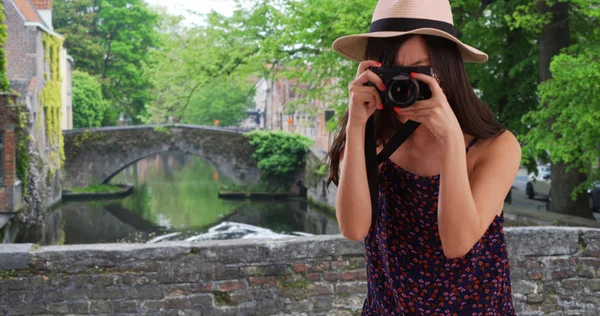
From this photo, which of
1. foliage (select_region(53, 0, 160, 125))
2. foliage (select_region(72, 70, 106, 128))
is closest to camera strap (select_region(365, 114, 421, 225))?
foliage (select_region(72, 70, 106, 128))

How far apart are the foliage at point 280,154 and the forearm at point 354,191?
28.2 meters

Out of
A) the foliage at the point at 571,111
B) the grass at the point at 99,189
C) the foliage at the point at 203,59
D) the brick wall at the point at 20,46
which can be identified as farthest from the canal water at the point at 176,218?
the foliage at the point at 571,111

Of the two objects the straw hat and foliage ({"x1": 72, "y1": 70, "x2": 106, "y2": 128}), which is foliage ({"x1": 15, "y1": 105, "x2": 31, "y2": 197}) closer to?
foliage ({"x1": 72, "y1": 70, "x2": 106, "y2": 128})

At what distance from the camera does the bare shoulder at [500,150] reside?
157 cm

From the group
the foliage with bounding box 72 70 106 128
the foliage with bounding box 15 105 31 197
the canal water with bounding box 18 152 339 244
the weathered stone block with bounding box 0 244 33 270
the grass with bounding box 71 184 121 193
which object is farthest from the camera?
the foliage with bounding box 72 70 106 128

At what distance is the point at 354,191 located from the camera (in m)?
1.63

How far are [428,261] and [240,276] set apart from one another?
9.36 ft

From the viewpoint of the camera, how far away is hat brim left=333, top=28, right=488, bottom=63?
59.6 inches

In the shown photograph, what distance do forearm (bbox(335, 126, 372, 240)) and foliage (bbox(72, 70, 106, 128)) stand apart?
112 ft

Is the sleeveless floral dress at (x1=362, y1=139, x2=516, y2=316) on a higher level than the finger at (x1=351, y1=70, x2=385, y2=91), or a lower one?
lower

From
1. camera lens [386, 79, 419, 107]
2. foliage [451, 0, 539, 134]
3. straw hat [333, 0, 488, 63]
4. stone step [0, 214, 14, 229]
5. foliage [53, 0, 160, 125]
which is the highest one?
foliage [53, 0, 160, 125]

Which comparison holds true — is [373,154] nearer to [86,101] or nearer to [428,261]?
[428,261]

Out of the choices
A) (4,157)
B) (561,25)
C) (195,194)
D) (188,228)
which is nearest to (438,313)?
(561,25)

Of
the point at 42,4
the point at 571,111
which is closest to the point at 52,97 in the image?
the point at 42,4
